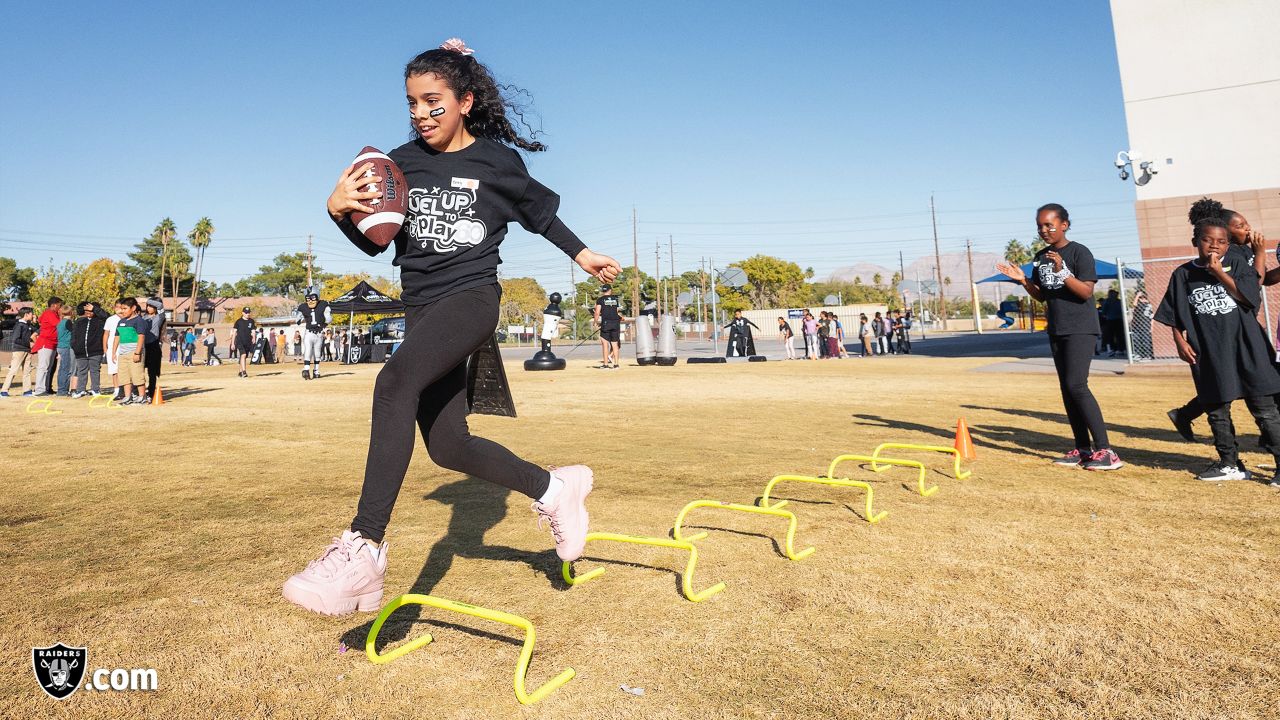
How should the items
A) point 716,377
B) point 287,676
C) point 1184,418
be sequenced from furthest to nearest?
point 716,377
point 1184,418
point 287,676

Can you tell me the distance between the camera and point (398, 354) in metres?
2.78

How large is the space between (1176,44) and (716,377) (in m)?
14.6

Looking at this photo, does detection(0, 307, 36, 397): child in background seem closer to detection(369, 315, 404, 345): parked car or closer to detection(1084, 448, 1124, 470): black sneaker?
detection(369, 315, 404, 345): parked car

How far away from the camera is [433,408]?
3.06 metres

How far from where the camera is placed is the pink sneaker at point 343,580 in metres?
2.47

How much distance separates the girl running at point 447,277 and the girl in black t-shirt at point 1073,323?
14.7 feet

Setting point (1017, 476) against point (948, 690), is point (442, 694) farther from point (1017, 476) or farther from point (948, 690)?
point (1017, 476)

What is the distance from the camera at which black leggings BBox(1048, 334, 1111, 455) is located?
5.99 meters

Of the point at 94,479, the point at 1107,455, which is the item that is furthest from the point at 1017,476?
the point at 94,479

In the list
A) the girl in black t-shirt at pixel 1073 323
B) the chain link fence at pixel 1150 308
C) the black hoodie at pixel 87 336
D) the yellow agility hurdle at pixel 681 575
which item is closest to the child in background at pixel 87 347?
the black hoodie at pixel 87 336

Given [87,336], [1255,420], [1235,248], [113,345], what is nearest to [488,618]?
[1255,420]

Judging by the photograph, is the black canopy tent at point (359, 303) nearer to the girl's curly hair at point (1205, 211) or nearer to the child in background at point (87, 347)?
the child in background at point (87, 347)

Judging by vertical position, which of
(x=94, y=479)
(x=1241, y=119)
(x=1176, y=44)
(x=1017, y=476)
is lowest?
(x=1017, y=476)

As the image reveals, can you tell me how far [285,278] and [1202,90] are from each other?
132370mm
